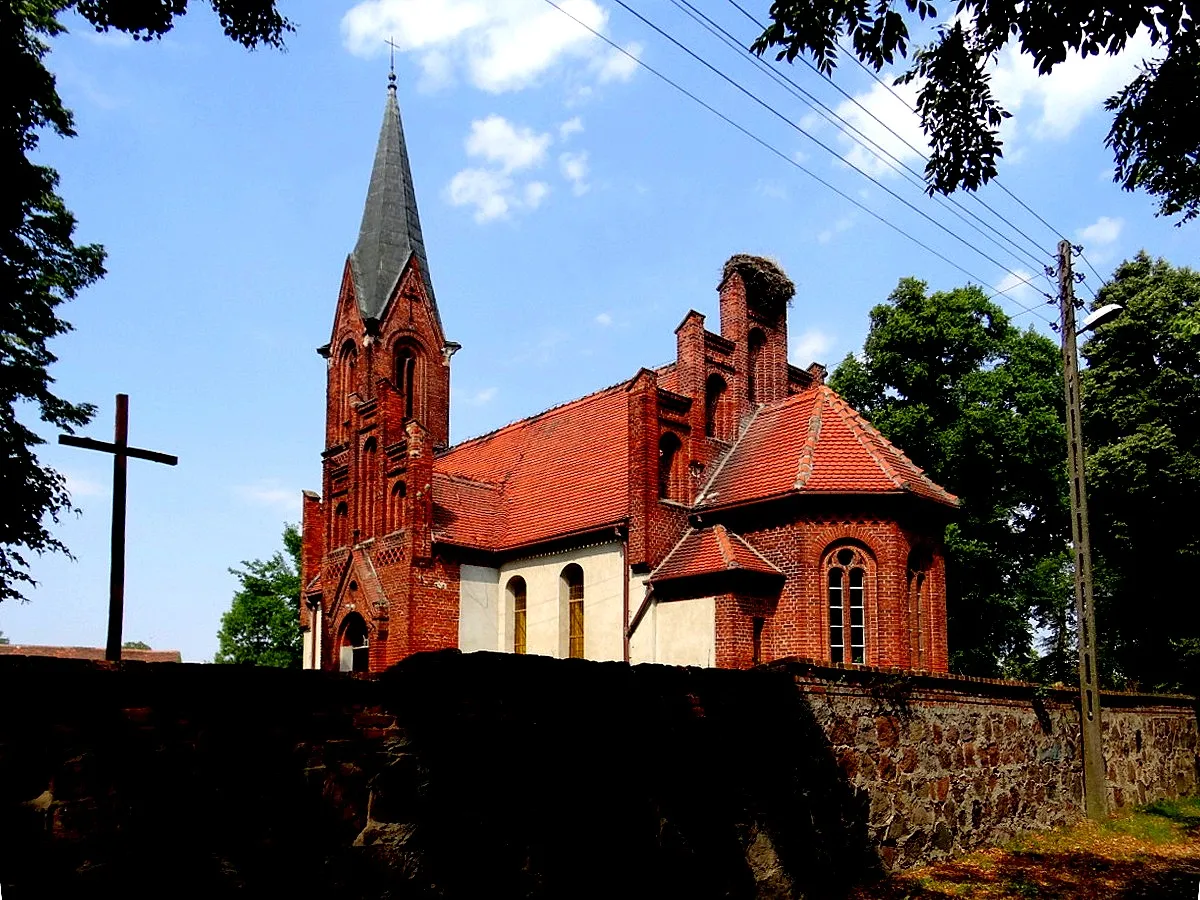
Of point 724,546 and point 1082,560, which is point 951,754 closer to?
point 1082,560

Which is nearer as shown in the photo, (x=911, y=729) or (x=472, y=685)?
(x=472, y=685)

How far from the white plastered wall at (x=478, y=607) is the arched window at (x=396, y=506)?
74.8 inches

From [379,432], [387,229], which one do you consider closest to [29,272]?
[379,432]

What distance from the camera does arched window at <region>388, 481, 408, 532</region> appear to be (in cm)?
2552

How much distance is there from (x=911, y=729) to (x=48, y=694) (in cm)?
935

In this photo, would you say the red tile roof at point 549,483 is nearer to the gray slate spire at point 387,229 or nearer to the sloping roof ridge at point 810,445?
the sloping roof ridge at point 810,445

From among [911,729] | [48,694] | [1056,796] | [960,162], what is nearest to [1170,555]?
[1056,796]

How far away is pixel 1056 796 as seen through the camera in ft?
50.1

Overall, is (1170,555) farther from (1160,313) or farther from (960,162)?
(960,162)

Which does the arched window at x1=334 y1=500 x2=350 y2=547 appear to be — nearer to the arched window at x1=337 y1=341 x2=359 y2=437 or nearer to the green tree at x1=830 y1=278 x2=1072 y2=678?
the arched window at x1=337 y1=341 x2=359 y2=437

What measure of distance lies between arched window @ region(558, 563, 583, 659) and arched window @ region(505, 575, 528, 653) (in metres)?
1.29

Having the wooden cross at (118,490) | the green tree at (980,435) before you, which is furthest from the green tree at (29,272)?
the green tree at (980,435)

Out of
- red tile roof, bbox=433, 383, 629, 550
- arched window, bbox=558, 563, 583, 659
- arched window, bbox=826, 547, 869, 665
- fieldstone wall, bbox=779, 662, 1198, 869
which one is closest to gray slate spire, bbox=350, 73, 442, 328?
red tile roof, bbox=433, 383, 629, 550

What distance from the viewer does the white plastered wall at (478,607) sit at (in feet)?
82.9
